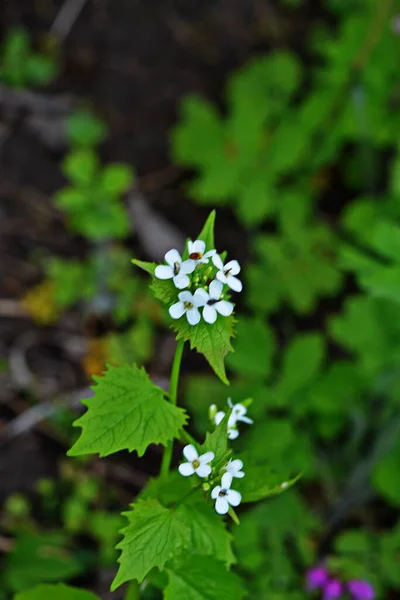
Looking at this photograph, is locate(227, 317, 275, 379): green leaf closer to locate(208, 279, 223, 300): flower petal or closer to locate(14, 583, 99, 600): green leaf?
locate(14, 583, 99, 600): green leaf

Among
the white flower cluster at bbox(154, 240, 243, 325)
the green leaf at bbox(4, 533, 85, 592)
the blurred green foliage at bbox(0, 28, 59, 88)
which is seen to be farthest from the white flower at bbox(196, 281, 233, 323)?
the blurred green foliage at bbox(0, 28, 59, 88)

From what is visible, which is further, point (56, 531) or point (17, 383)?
point (17, 383)

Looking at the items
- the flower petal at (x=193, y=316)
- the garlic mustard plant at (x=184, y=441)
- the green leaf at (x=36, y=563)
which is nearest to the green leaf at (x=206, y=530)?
the garlic mustard plant at (x=184, y=441)

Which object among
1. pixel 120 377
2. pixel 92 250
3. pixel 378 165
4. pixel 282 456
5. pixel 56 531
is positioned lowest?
pixel 56 531

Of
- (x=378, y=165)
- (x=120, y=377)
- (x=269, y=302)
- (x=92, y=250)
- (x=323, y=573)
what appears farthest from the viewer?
(x=378, y=165)

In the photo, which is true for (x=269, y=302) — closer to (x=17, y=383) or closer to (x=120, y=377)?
(x=17, y=383)

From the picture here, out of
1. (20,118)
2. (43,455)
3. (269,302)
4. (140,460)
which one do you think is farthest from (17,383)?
(20,118)
